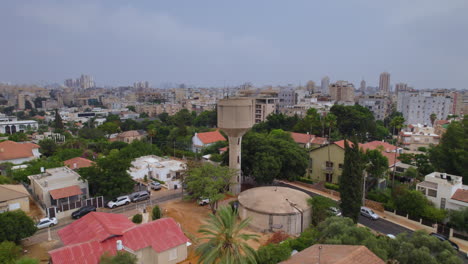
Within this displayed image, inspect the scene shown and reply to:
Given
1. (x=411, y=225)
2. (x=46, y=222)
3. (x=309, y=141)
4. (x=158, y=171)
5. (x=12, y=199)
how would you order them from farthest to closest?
(x=309, y=141) → (x=158, y=171) → (x=411, y=225) → (x=12, y=199) → (x=46, y=222)

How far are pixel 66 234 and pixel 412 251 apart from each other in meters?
25.1

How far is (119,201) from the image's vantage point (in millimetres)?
34594

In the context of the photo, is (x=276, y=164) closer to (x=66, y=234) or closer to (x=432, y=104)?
(x=66, y=234)

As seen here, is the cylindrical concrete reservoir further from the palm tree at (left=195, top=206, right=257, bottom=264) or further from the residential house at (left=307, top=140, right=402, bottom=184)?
the residential house at (left=307, top=140, right=402, bottom=184)

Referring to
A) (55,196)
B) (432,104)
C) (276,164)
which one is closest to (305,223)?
(276,164)

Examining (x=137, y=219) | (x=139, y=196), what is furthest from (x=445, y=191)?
(x=139, y=196)

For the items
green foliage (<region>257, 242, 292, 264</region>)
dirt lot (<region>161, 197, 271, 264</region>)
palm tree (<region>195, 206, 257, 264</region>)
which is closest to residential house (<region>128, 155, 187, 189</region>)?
dirt lot (<region>161, 197, 271, 264</region>)

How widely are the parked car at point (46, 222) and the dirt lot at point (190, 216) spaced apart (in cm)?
1057

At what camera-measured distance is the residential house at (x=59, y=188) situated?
3250 cm

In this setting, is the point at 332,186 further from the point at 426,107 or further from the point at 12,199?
the point at 426,107

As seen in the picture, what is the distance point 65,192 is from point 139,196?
785 centimetres

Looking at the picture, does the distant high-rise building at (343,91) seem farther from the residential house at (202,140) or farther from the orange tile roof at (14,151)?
the orange tile roof at (14,151)

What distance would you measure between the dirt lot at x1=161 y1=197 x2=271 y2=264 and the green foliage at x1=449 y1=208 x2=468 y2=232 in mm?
18342

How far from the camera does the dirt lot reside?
28.6 meters
